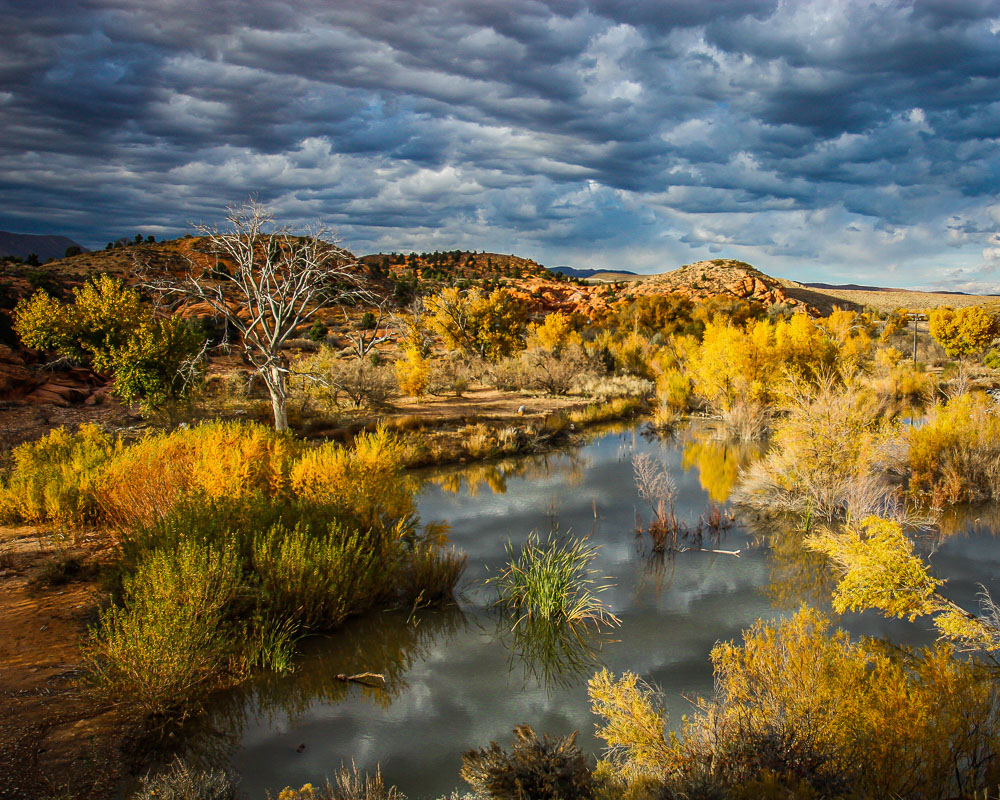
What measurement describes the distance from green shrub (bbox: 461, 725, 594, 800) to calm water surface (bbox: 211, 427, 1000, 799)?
3.44ft

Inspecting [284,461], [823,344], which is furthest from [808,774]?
[823,344]

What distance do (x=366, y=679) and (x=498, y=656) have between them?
158 cm

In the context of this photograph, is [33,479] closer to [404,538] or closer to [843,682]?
[404,538]

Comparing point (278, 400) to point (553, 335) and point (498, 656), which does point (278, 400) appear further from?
point (553, 335)

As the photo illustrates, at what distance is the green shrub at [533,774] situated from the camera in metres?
4.14

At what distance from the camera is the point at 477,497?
14523 mm

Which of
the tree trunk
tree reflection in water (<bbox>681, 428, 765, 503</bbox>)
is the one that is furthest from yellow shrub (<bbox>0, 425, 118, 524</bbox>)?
tree reflection in water (<bbox>681, 428, 765, 503</bbox>)

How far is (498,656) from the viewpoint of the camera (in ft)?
24.3

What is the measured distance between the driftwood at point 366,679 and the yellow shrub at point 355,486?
8.24 ft

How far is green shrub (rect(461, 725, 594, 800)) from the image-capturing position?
4137 millimetres

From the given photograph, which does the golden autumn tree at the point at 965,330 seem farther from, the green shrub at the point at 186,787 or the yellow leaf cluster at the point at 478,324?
the green shrub at the point at 186,787

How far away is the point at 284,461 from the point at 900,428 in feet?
43.9

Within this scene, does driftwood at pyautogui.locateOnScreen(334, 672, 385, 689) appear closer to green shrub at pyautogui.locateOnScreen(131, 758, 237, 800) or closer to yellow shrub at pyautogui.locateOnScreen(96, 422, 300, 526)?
green shrub at pyautogui.locateOnScreen(131, 758, 237, 800)

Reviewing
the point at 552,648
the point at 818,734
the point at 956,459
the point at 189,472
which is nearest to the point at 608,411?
the point at 956,459
